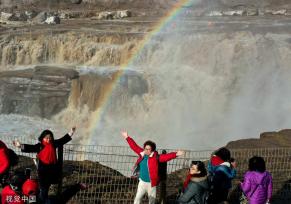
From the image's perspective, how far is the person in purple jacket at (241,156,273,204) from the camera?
500cm

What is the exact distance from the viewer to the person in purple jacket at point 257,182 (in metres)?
5.00

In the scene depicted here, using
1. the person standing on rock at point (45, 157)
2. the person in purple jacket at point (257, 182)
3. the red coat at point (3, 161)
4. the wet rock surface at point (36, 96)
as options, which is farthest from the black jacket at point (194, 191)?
the wet rock surface at point (36, 96)

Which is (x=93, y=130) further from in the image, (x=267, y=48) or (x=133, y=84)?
(x=267, y=48)

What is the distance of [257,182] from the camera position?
5016 mm

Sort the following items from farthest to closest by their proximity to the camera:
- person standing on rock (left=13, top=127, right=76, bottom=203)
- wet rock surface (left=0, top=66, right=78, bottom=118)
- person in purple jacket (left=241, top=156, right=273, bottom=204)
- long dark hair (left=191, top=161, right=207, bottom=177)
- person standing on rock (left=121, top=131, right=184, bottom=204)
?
wet rock surface (left=0, top=66, right=78, bottom=118), person standing on rock (left=13, top=127, right=76, bottom=203), person standing on rock (left=121, top=131, right=184, bottom=204), person in purple jacket (left=241, top=156, right=273, bottom=204), long dark hair (left=191, top=161, right=207, bottom=177)

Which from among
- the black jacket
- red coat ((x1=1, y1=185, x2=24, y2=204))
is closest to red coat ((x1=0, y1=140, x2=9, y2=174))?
red coat ((x1=1, y1=185, x2=24, y2=204))

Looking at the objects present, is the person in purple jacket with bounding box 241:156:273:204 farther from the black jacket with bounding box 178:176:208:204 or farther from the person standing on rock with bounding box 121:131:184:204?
the person standing on rock with bounding box 121:131:184:204

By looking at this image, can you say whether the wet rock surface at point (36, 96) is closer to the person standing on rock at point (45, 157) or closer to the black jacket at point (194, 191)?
the person standing on rock at point (45, 157)

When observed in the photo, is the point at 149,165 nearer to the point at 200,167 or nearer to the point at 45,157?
the point at 200,167

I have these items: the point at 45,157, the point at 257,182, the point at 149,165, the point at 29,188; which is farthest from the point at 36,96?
the point at 29,188

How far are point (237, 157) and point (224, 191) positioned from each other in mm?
2560

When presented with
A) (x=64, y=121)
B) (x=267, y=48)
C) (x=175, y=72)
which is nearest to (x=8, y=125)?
(x=64, y=121)

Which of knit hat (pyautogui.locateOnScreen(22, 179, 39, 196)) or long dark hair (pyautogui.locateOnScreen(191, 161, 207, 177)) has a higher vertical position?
long dark hair (pyautogui.locateOnScreen(191, 161, 207, 177))

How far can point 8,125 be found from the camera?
1948 centimetres
